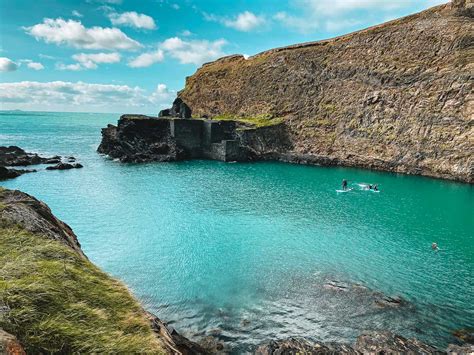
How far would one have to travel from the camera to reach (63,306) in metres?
4.44

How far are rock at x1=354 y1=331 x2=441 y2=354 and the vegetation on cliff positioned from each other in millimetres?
9606

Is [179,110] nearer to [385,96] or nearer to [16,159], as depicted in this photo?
[16,159]

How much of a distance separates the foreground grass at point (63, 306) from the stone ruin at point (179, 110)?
72178 millimetres

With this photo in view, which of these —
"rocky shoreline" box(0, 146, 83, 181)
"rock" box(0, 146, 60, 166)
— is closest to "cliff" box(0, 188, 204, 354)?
"rocky shoreline" box(0, 146, 83, 181)

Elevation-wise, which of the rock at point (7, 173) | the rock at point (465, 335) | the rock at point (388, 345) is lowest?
the rock at point (465, 335)

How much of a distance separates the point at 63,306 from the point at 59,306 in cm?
5

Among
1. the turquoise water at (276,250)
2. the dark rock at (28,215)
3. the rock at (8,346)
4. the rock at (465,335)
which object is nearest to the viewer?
the rock at (8,346)

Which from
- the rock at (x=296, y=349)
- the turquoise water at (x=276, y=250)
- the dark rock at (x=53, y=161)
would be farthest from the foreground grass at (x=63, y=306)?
the dark rock at (x=53, y=161)

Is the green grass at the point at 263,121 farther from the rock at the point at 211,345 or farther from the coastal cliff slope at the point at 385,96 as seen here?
the rock at the point at 211,345

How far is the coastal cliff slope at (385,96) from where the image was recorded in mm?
48938

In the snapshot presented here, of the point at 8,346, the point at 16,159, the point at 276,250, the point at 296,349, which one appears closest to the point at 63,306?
the point at 8,346

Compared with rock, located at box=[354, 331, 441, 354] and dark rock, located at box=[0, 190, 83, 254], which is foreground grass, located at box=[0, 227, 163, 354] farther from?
rock, located at box=[354, 331, 441, 354]

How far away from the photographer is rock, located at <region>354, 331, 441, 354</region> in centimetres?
1120

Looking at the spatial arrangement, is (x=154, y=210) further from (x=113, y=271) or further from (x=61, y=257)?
(x=61, y=257)
